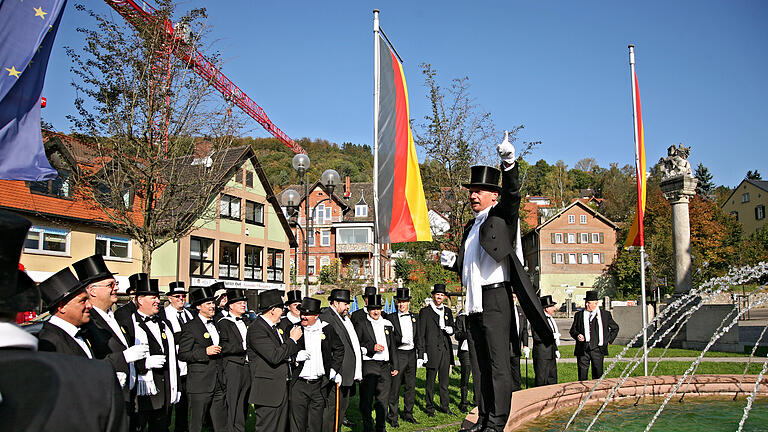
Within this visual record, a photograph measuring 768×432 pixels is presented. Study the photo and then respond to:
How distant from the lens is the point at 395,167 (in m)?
11.0

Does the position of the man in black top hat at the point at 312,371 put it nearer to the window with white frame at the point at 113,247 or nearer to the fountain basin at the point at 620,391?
the fountain basin at the point at 620,391

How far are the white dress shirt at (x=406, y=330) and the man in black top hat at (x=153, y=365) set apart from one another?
4.53 metres

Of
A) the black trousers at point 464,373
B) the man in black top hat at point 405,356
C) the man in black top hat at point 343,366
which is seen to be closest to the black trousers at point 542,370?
the black trousers at point 464,373

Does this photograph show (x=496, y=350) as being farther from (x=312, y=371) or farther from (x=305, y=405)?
(x=305, y=405)

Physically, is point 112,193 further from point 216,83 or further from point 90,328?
point 90,328

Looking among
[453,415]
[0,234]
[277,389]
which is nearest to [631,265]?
[453,415]

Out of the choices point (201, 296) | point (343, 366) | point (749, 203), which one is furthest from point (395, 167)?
point (749, 203)

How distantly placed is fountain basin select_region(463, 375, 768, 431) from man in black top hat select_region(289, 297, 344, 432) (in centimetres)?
263

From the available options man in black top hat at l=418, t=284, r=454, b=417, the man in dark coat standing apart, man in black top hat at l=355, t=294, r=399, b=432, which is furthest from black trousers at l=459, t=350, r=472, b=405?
the man in dark coat standing apart

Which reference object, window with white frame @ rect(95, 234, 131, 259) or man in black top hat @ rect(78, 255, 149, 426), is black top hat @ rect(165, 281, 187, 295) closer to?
man in black top hat @ rect(78, 255, 149, 426)

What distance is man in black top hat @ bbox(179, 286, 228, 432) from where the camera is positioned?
8.05 metres

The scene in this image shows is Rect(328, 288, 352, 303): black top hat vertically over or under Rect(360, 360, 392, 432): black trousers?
over

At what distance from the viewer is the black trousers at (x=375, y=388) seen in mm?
9102

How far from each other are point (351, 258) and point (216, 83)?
54.0 meters
